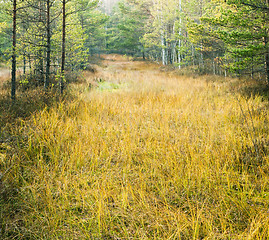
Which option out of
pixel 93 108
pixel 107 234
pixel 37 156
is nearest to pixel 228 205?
pixel 107 234

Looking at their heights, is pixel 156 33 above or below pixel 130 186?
above

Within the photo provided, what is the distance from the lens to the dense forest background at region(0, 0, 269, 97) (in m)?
5.82

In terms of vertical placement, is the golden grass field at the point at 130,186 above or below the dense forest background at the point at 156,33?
below

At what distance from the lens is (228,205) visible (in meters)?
1.97

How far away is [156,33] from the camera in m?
22.9

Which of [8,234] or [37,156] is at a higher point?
[37,156]

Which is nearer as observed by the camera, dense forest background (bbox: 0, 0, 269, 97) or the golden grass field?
the golden grass field

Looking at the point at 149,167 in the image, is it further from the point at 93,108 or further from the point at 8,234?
the point at 93,108

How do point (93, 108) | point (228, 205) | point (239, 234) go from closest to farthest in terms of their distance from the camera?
point (239, 234)
point (228, 205)
point (93, 108)

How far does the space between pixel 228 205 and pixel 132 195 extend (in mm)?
1054

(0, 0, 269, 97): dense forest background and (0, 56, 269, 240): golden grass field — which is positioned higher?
(0, 0, 269, 97): dense forest background

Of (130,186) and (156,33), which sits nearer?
(130,186)

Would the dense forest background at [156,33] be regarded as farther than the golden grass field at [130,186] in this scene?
Yes

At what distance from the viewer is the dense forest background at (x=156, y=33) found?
582 centimetres
